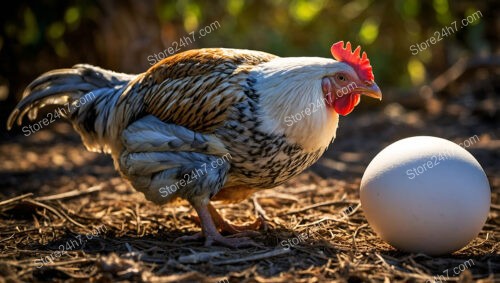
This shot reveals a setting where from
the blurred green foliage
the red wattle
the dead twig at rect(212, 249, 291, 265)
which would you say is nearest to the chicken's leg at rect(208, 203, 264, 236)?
the dead twig at rect(212, 249, 291, 265)

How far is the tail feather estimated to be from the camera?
5.16m

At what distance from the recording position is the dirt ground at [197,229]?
3.73 metres

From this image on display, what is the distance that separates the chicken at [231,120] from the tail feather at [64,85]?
725mm

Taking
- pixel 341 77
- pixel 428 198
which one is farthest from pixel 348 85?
pixel 428 198

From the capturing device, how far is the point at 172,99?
448 centimetres

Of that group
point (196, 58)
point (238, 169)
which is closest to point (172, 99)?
point (196, 58)

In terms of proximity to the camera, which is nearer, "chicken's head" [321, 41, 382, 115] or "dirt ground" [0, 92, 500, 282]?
"dirt ground" [0, 92, 500, 282]

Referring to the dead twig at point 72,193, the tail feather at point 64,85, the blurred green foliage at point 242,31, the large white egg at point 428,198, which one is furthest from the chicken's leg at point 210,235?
the blurred green foliage at point 242,31

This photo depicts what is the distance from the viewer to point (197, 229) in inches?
199

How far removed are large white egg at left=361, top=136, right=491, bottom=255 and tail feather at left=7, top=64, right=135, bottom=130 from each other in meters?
2.67

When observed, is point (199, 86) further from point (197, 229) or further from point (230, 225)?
point (197, 229)

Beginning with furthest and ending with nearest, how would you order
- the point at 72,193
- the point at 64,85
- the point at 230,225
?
the point at 72,193 → the point at 64,85 → the point at 230,225

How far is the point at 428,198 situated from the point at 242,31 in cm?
846

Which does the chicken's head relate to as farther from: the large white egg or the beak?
the large white egg
